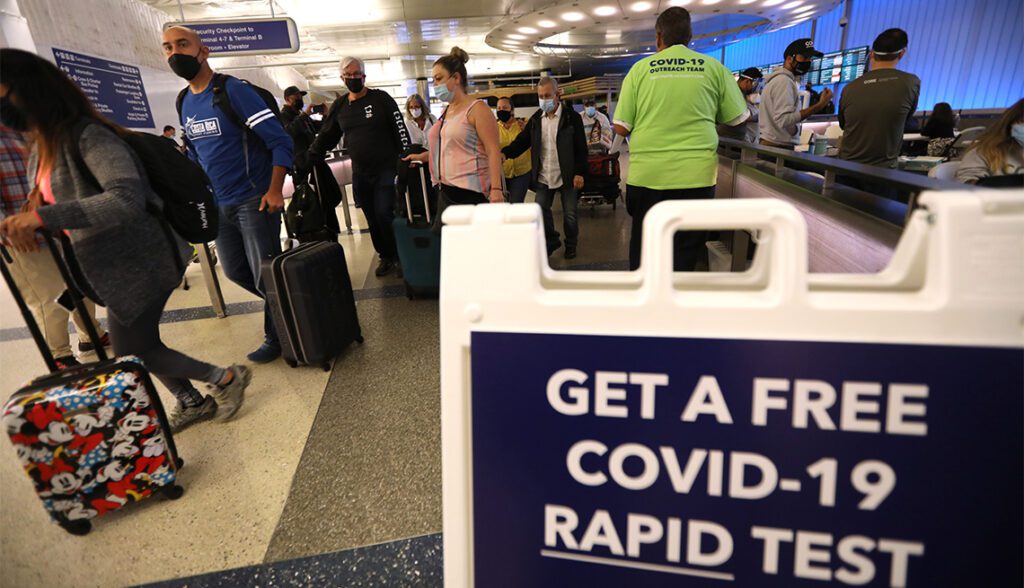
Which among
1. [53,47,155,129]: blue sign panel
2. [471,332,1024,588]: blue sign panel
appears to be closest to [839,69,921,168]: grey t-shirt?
[471,332,1024,588]: blue sign panel

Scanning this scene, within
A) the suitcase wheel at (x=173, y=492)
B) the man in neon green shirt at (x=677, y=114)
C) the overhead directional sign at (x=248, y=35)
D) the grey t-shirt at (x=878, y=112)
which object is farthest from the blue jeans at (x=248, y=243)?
the overhead directional sign at (x=248, y=35)

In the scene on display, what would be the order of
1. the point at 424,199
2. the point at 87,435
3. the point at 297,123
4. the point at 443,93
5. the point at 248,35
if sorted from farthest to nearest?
the point at 248,35 → the point at 297,123 → the point at 424,199 → the point at 443,93 → the point at 87,435

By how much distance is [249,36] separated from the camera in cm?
698

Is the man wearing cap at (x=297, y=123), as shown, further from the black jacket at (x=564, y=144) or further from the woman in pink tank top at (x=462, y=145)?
the black jacket at (x=564, y=144)

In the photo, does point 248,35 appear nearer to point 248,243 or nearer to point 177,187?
point 248,243

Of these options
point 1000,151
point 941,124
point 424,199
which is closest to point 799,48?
point 1000,151

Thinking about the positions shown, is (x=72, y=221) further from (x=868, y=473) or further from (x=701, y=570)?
(x=868, y=473)

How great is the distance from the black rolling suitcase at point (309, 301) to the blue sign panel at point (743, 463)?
6.46 ft

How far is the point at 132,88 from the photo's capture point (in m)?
6.88

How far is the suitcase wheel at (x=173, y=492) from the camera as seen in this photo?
1.67m

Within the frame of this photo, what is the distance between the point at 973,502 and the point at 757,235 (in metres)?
0.40

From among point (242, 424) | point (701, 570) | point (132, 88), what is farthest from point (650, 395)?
point (132, 88)

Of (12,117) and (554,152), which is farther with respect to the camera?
(554,152)

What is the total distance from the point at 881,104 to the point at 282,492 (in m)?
3.27
